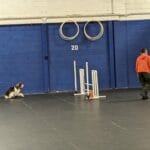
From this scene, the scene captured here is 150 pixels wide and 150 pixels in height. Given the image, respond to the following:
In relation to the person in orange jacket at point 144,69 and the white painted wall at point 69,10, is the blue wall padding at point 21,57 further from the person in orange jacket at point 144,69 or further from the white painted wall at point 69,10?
the person in orange jacket at point 144,69

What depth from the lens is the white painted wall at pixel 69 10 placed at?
18.9 meters

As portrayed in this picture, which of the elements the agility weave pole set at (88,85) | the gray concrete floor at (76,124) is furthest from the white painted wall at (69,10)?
the gray concrete floor at (76,124)

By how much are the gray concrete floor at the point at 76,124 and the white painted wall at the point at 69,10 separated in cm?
416

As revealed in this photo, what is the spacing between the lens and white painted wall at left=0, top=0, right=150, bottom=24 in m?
18.9

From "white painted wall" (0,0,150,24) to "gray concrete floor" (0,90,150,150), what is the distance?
13.6 ft

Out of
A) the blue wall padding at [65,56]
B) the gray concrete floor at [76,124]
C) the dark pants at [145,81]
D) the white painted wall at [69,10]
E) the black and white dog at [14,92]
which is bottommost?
the gray concrete floor at [76,124]

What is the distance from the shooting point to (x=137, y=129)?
962 centimetres

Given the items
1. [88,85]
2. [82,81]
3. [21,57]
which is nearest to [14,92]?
[21,57]

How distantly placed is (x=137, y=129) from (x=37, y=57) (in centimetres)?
998

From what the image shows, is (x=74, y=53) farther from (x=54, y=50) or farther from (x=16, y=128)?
(x=16, y=128)

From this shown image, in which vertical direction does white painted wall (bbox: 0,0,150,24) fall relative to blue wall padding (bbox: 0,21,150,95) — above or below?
above

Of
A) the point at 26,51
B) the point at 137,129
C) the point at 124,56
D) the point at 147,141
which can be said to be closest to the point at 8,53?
the point at 26,51

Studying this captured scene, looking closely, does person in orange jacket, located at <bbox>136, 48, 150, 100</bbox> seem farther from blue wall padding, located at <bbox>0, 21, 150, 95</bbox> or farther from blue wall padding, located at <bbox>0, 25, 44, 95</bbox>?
blue wall padding, located at <bbox>0, 25, 44, 95</bbox>

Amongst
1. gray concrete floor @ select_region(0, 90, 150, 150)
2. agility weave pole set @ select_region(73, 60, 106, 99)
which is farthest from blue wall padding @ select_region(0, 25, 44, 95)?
gray concrete floor @ select_region(0, 90, 150, 150)
